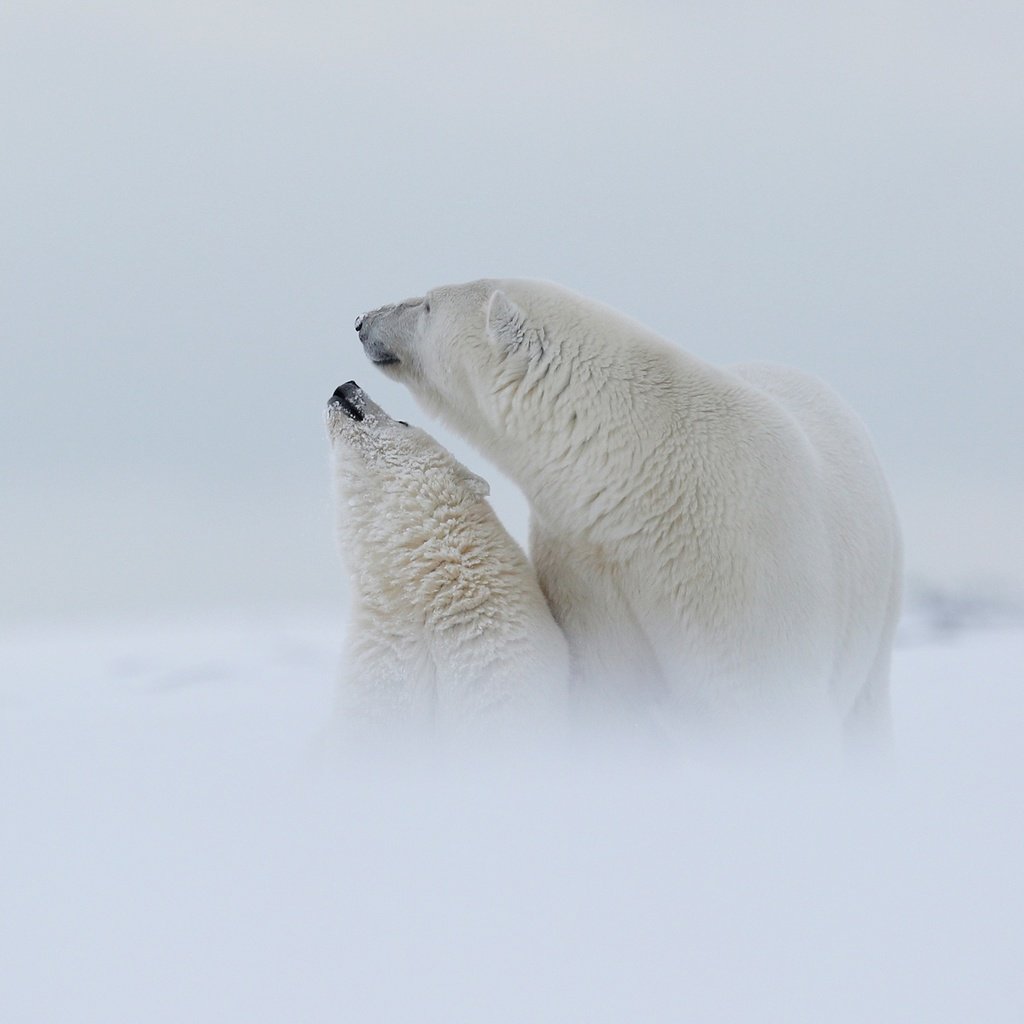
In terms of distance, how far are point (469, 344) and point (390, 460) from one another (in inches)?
17.5

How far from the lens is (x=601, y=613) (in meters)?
4.18

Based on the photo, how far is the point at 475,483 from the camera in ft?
13.7

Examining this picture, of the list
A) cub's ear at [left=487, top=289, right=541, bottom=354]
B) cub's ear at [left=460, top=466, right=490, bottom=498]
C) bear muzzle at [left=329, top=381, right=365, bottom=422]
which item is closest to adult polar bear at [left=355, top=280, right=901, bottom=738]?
cub's ear at [left=487, top=289, right=541, bottom=354]

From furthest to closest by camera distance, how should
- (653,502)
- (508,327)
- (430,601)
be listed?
1. (508,327)
2. (653,502)
3. (430,601)

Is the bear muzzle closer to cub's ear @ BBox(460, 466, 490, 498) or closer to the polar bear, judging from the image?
the polar bear

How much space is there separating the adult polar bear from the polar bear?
0.61 ft

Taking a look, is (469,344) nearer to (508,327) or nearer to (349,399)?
(508,327)

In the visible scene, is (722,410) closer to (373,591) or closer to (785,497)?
(785,497)

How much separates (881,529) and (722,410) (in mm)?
939

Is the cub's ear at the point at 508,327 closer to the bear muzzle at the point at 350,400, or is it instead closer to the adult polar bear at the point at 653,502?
the adult polar bear at the point at 653,502

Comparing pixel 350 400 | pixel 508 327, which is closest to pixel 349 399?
pixel 350 400

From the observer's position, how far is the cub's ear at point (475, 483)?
4.18 meters

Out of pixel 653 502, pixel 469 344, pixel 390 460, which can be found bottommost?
pixel 653 502

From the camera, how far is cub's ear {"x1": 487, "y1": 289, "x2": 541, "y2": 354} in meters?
4.20
